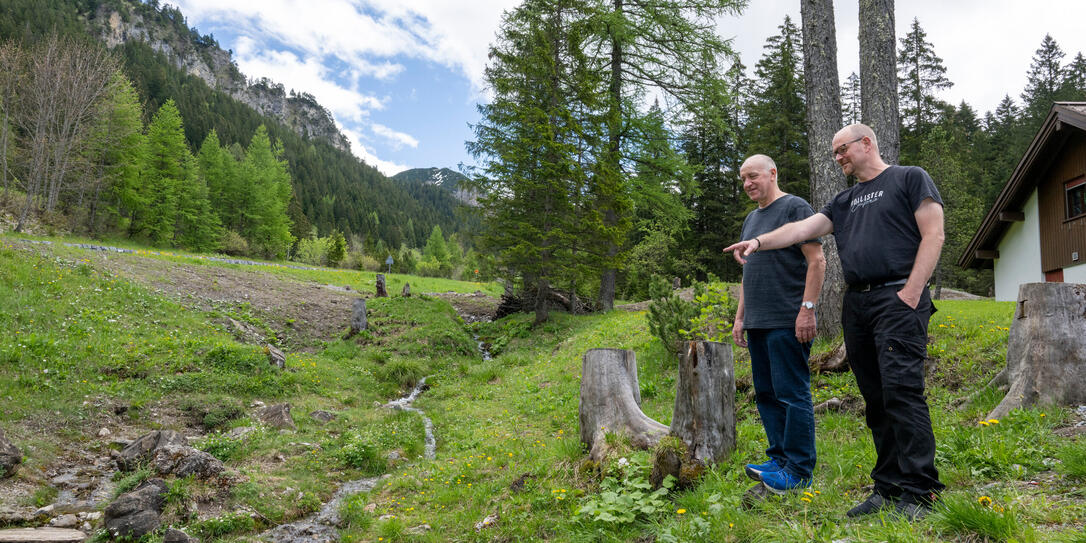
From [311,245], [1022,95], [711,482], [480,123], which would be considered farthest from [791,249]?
[311,245]

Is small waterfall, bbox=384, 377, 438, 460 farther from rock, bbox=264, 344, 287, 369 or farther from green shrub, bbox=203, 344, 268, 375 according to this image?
green shrub, bbox=203, 344, 268, 375

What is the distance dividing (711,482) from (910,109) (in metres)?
47.3

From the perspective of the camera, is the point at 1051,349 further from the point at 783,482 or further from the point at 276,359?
the point at 276,359

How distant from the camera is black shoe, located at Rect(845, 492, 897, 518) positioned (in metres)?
2.94

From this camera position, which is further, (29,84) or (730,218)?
(730,218)

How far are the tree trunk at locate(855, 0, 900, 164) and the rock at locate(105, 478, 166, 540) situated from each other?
10224 millimetres

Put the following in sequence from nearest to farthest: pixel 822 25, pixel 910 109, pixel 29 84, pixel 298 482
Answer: pixel 298 482
pixel 822 25
pixel 29 84
pixel 910 109

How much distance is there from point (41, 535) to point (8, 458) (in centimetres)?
183

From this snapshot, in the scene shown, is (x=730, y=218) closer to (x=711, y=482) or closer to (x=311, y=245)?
(x=711, y=482)

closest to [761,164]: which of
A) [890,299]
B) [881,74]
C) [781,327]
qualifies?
[781,327]

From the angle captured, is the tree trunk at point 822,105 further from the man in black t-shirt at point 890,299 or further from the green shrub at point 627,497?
the man in black t-shirt at point 890,299

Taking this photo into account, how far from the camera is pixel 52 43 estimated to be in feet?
95.0

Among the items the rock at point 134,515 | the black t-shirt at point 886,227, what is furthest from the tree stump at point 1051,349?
the rock at point 134,515

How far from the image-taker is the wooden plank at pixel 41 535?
4453 mm
